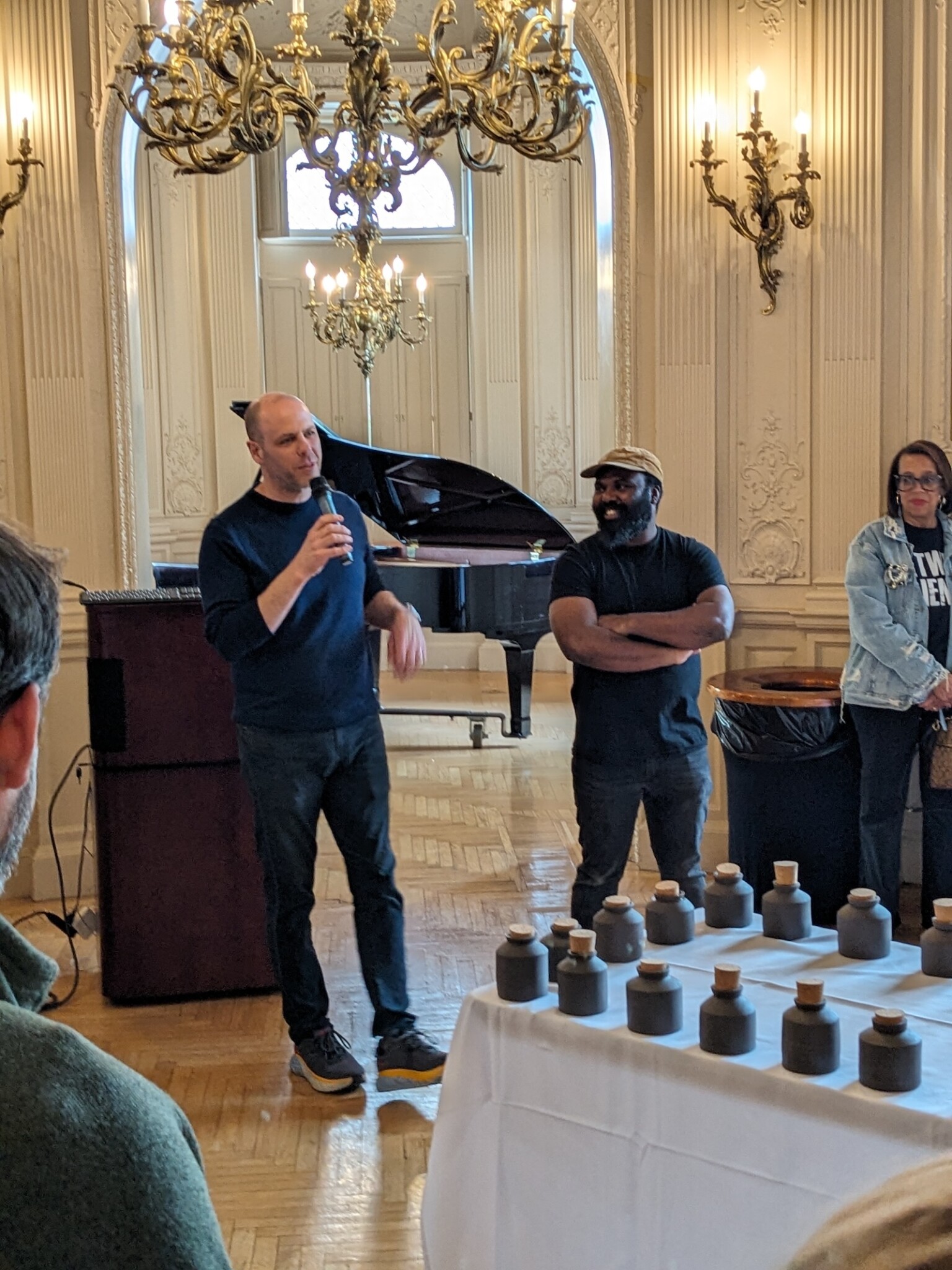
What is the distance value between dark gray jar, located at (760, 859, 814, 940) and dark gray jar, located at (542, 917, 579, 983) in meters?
0.35

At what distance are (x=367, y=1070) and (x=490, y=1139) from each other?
5.45 ft

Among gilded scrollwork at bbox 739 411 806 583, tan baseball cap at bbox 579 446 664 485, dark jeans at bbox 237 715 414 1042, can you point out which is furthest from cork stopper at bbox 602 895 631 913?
gilded scrollwork at bbox 739 411 806 583

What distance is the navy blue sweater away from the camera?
346cm

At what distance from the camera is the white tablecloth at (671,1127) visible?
1.88 meters

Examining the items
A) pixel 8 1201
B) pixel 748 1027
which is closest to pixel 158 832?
pixel 748 1027

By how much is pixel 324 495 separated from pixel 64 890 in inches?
107

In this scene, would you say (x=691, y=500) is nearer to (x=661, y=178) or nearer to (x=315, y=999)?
(x=661, y=178)

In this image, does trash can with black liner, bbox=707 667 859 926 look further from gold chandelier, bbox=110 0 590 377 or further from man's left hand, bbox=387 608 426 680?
gold chandelier, bbox=110 0 590 377

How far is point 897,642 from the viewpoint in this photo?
446 cm

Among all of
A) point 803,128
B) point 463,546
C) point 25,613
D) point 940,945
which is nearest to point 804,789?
point 803,128

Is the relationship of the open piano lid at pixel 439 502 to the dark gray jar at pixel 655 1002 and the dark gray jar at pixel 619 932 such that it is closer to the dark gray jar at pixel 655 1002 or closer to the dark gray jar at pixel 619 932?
the dark gray jar at pixel 619 932

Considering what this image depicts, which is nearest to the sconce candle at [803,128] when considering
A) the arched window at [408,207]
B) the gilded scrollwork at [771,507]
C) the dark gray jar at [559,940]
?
the gilded scrollwork at [771,507]

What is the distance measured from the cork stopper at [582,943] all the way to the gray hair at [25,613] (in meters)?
1.26

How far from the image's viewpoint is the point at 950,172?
16.8ft
